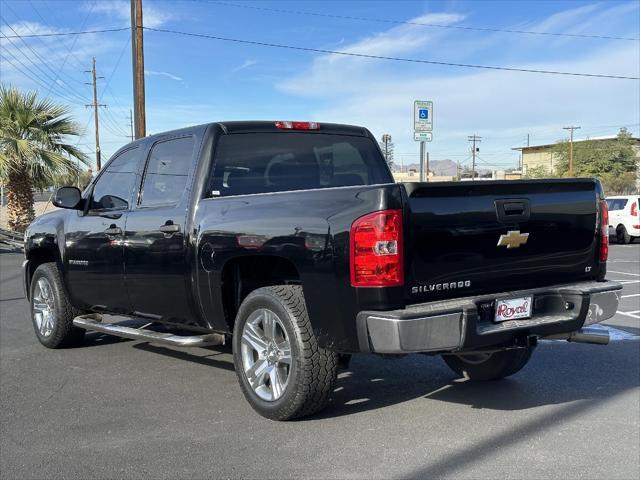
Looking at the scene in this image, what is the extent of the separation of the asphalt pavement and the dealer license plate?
2.54 ft

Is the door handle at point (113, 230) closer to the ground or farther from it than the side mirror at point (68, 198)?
closer to the ground

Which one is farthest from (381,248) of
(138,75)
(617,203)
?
(617,203)

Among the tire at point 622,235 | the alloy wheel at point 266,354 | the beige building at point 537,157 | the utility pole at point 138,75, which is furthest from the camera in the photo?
the beige building at point 537,157

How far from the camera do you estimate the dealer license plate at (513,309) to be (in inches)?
155

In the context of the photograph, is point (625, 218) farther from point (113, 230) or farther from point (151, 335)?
point (151, 335)

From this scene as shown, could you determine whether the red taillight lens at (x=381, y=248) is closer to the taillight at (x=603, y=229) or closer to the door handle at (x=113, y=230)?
the taillight at (x=603, y=229)

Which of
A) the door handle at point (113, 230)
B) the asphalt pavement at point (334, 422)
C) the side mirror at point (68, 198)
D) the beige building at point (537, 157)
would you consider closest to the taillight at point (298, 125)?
the door handle at point (113, 230)

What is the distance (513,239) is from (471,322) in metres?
0.72

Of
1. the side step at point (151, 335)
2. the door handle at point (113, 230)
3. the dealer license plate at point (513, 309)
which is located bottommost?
the side step at point (151, 335)

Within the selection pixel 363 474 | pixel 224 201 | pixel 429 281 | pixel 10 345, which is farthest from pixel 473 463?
pixel 10 345

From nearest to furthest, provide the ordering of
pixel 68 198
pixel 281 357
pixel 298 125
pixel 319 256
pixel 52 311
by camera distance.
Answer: pixel 319 256
pixel 281 357
pixel 298 125
pixel 68 198
pixel 52 311

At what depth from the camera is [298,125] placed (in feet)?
18.3

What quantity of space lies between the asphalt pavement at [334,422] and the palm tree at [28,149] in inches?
527

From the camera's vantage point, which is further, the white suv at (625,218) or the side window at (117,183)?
the white suv at (625,218)
